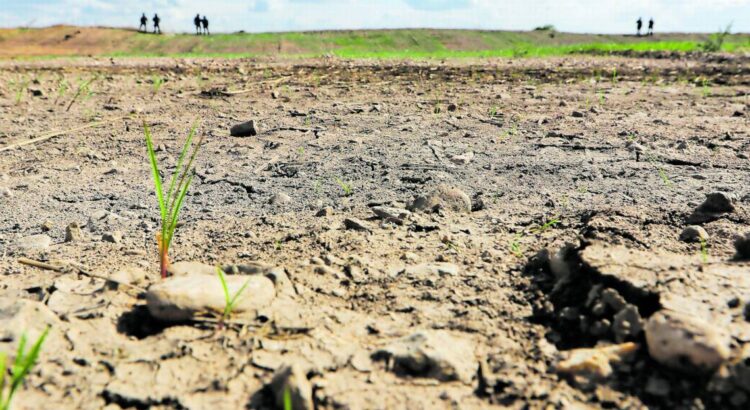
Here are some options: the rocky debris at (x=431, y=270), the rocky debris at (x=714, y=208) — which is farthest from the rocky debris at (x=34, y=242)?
the rocky debris at (x=714, y=208)

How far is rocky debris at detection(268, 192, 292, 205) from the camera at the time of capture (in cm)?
276

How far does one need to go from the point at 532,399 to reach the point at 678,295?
1.80 ft

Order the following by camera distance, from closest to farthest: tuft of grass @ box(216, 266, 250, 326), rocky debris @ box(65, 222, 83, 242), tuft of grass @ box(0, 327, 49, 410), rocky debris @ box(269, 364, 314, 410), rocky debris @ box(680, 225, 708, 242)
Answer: tuft of grass @ box(0, 327, 49, 410) → rocky debris @ box(269, 364, 314, 410) → tuft of grass @ box(216, 266, 250, 326) → rocky debris @ box(680, 225, 708, 242) → rocky debris @ box(65, 222, 83, 242)

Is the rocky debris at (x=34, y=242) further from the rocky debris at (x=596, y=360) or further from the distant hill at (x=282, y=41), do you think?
the distant hill at (x=282, y=41)

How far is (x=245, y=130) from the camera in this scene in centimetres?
406

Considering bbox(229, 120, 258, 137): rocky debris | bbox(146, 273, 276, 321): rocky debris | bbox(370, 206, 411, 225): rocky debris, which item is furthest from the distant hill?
bbox(146, 273, 276, 321): rocky debris

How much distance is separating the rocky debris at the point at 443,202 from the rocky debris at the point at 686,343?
1254mm

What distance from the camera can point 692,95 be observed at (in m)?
5.62

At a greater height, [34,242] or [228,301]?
[228,301]

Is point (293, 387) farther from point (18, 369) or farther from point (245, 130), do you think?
point (245, 130)

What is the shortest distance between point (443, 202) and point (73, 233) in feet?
5.28

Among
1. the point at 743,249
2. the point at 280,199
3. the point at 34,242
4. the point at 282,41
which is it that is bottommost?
the point at 34,242

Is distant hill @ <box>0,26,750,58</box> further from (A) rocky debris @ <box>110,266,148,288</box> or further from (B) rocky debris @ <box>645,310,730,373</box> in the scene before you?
(B) rocky debris @ <box>645,310,730,373</box>

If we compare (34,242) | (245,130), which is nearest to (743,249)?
(34,242)
